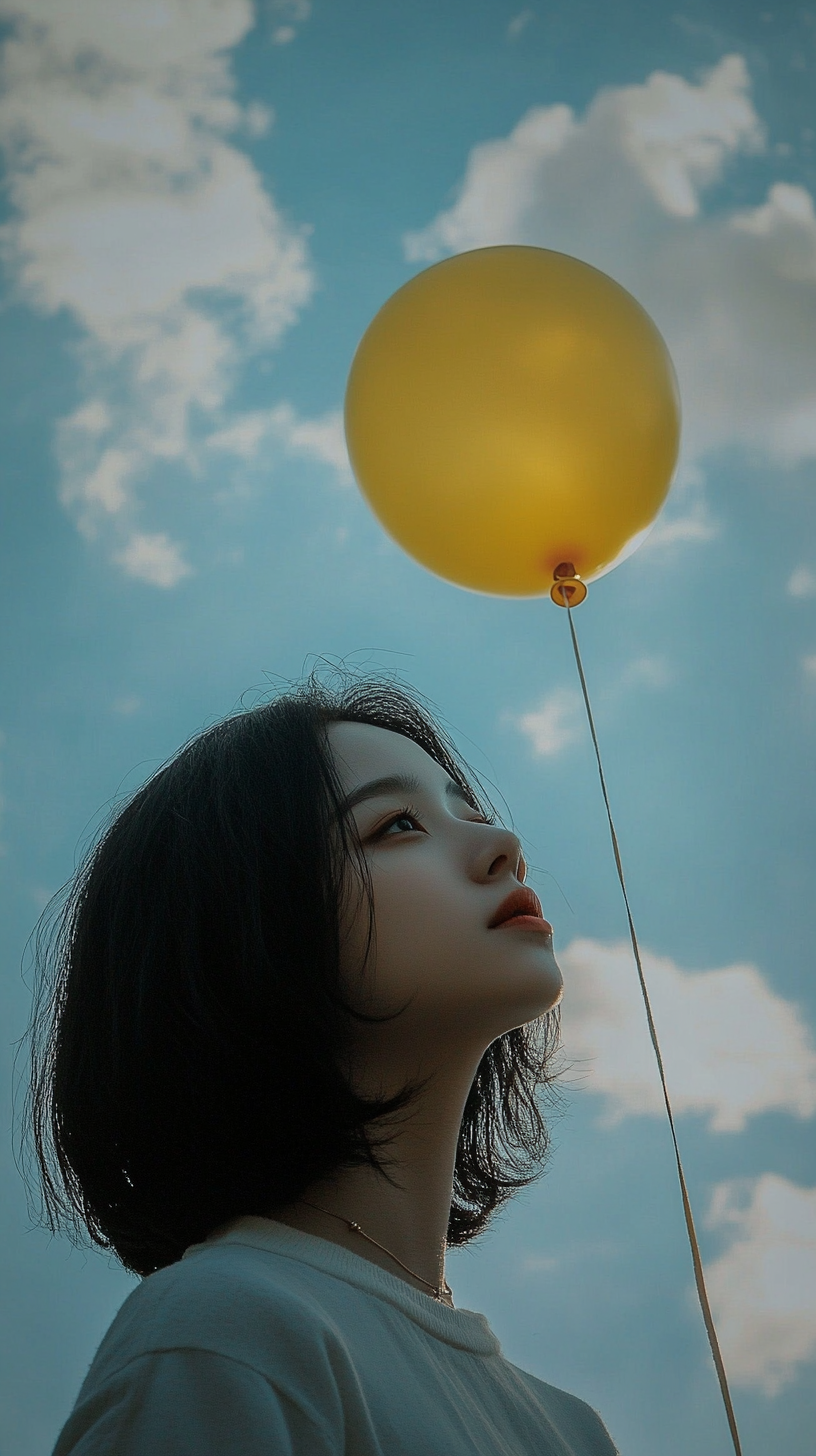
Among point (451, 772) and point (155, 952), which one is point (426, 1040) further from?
point (451, 772)

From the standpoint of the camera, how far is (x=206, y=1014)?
122 cm

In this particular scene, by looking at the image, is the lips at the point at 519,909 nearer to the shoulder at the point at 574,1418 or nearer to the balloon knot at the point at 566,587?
the shoulder at the point at 574,1418

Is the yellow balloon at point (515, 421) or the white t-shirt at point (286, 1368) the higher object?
the yellow balloon at point (515, 421)

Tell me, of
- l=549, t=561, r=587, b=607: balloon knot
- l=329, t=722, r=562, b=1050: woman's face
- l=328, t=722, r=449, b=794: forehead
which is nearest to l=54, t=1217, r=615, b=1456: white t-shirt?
l=329, t=722, r=562, b=1050: woman's face

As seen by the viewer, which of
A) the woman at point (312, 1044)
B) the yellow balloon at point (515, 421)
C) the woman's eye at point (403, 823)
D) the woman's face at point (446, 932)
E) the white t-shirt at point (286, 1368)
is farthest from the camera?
the yellow balloon at point (515, 421)

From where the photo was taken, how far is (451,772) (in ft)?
5.86

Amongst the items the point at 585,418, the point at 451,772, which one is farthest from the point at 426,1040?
the point at 585,418

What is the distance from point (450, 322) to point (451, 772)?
0.88 meters

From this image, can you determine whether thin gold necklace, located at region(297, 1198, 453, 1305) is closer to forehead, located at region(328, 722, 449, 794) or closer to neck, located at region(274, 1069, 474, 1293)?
neck, located at region(274, 1069, 474, 1293)

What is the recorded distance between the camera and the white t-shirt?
2.65 feet

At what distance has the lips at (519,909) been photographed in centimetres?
126

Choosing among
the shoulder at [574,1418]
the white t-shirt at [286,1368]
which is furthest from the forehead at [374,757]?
the shoulder at [574,1418]

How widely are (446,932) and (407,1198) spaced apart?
279mm

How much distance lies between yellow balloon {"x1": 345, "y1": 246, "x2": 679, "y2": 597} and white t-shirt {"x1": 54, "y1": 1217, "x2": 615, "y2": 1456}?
1.31 metres
